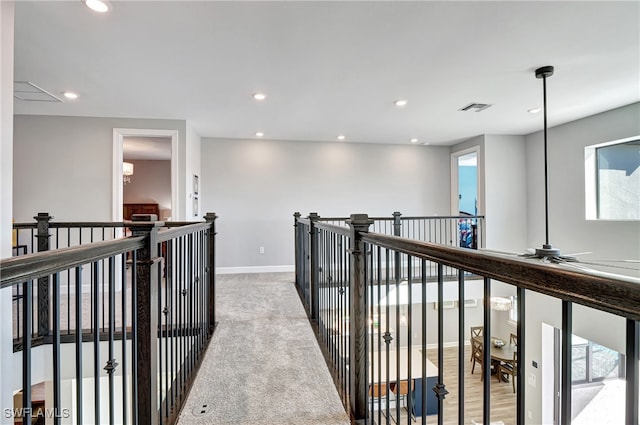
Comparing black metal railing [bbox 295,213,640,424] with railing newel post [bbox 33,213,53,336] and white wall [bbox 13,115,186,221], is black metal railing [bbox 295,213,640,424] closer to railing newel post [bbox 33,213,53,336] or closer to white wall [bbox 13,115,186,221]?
railing newel post [bbox 33,213,53,336]

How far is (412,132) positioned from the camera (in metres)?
5.49

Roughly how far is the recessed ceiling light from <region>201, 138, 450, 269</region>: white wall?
3743 millimetres

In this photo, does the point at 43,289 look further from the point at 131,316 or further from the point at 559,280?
the point at 559,280

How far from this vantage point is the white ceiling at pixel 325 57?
2.16 metres

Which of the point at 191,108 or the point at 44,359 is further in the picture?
the point at 191,108

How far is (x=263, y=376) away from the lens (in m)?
2.10

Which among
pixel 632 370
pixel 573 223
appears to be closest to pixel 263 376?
pixel 632 370

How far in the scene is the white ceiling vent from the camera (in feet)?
10.8

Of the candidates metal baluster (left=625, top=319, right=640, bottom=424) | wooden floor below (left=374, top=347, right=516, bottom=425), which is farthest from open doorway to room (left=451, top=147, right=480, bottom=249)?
metal baluster (left=625, top=319, right=640, bottom=424)

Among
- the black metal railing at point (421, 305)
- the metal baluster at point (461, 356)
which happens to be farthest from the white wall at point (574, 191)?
the metal baluster at point (461, 356)

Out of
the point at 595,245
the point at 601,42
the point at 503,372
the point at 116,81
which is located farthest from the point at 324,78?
the point at 503,372

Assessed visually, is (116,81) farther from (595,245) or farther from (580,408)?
(580,408)

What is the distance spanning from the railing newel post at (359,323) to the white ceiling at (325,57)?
1514 mm

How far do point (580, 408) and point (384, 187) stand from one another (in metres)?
4.92
